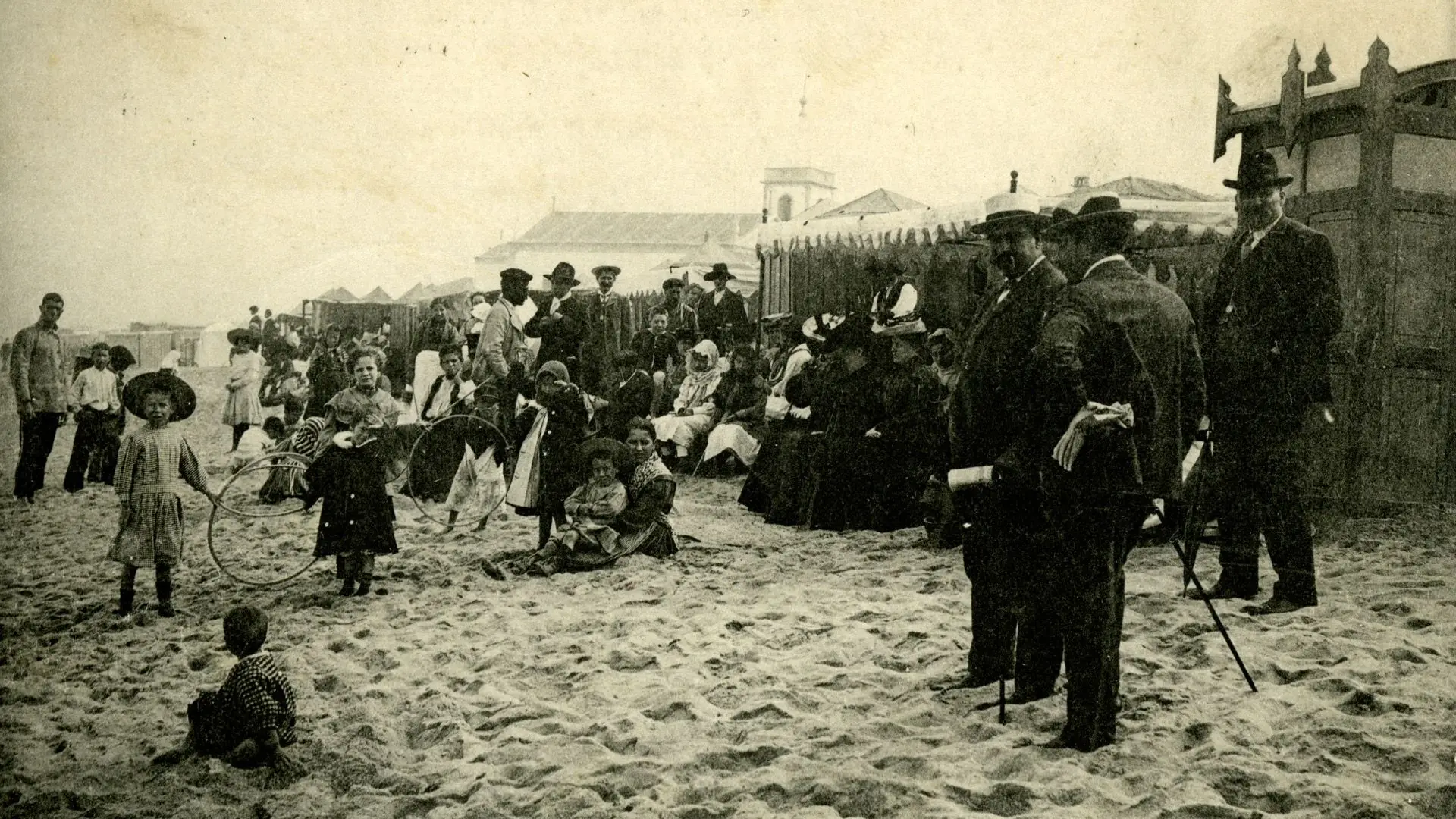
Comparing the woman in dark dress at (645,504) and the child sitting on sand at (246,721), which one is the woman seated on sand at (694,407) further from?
the child sitting on sand at (246,721)

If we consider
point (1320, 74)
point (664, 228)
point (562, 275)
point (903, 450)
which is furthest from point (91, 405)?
point (664, 228)

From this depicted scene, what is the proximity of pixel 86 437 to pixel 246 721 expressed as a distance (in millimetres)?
3629

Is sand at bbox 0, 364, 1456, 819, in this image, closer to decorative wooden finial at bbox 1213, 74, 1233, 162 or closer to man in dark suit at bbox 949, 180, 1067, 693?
man in dark suit at bbox 949, 180, 1067, 693

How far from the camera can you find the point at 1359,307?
192 inches

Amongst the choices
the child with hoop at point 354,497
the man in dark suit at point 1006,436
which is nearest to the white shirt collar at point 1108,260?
the man in dark suit at point 1006,436

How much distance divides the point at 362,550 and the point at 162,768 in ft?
5.90

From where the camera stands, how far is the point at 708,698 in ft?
11.6

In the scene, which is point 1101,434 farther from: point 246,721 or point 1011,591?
point 246,721

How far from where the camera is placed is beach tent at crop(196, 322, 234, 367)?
5.50 metres

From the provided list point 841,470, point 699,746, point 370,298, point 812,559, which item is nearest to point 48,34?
point 370,298

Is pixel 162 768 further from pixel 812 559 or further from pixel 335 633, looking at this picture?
pixel 812 559

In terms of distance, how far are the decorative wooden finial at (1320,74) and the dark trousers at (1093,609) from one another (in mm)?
2907

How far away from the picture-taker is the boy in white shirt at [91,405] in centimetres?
566

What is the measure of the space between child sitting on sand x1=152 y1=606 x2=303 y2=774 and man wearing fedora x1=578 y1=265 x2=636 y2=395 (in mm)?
3944
